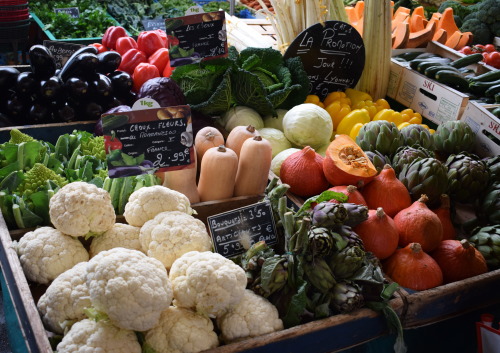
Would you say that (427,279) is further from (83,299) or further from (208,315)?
(83,299)

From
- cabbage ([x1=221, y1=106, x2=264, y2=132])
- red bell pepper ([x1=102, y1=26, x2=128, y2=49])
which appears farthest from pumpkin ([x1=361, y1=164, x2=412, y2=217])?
red bell pepper ([x1=102, y1=26, x2=128, y2=49])

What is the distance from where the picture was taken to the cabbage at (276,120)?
9.27 feet

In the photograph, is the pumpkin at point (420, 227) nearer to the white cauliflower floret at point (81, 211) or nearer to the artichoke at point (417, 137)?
the artichoke at point (417, 137)

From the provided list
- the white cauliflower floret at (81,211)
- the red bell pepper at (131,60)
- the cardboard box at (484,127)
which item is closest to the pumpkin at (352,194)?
the white cauliflower floret at (81,211)

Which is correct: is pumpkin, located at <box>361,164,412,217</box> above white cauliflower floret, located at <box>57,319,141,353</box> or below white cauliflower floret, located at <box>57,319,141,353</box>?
above

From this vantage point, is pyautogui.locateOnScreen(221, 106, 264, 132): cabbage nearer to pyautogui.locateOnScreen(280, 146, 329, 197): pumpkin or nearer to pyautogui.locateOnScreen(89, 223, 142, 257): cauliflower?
pyautogui.locateOnScreen(280, 146, 329, 197): pumpkin

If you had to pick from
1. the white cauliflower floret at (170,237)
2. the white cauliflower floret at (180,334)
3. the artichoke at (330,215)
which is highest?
the artichoke at (330,215)

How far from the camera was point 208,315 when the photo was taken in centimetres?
144

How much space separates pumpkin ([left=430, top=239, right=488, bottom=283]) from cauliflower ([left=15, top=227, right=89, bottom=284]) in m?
1.31

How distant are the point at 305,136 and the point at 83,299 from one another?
4.94 ft

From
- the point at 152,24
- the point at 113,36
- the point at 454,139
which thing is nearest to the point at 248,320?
the point at 454,139

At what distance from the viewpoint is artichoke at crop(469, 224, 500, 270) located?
1.94 meters

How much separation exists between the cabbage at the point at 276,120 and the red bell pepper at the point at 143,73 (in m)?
0.85

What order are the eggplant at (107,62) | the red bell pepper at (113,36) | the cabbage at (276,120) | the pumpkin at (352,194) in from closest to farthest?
the pumpkin at (352,194) < the cabbage at (276,120) < the eggplant at (107,62) < the red bell pepper at (113,36)
